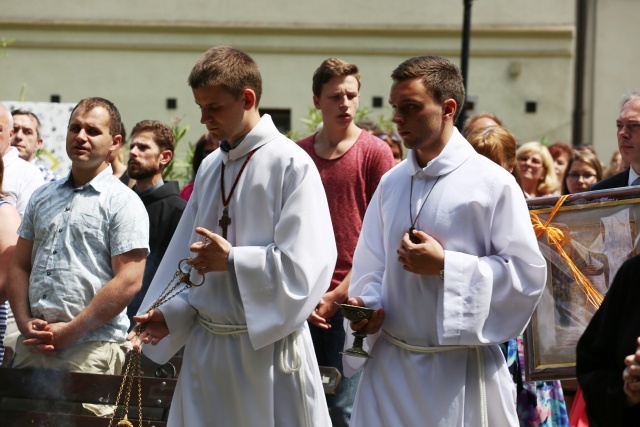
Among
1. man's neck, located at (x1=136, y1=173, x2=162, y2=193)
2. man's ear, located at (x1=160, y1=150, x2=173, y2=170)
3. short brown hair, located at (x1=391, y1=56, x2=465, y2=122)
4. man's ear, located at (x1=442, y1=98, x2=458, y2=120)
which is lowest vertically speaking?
man's neck, located at (x1=136, y1=173, x2=162, y2=193)

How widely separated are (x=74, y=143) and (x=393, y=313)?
2.20 m

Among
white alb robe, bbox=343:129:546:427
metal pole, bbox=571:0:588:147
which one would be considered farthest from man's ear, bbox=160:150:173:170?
metal pole, bbox=571:0:588:147

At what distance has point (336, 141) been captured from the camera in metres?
7.15

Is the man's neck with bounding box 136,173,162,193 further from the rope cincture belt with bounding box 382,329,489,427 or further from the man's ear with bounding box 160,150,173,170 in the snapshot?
the rope cincture belt with bounding box 382,329,489,427

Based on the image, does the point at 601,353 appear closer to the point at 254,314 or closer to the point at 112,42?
the point at 254,314

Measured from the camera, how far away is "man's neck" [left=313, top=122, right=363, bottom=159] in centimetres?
712

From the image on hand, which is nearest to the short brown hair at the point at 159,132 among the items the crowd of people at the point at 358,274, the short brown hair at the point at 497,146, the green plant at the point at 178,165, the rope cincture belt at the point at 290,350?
the short brown hair at the point at 497,146

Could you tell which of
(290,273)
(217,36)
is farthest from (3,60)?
(290,273)

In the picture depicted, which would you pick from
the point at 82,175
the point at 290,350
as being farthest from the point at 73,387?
the point at 290,350

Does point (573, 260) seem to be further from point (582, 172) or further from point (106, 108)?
point (582, 172)

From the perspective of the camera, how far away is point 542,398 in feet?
21.5

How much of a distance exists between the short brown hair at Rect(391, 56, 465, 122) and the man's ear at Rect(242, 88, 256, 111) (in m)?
0.62

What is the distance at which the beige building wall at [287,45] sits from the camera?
20484 mm

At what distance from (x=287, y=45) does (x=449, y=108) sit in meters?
15.7
